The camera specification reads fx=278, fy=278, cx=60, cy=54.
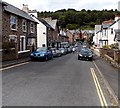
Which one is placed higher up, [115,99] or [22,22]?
[22,22]

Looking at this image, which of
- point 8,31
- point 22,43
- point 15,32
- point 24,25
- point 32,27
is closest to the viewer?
point 8,31

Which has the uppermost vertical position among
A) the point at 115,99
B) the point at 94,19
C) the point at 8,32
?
the point at 94,19

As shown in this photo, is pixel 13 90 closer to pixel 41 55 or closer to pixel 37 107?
pixel 37 107

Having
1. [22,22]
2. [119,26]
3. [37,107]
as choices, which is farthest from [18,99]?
[119,26]

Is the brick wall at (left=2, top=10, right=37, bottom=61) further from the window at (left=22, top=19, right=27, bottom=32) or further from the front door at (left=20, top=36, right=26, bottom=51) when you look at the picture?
the window at (left=22, top=19, right=27, bottom=32)

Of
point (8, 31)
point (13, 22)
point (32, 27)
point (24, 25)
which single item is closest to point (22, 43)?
point (24, 25)

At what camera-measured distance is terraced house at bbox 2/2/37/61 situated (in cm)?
2850

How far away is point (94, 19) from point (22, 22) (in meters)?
149

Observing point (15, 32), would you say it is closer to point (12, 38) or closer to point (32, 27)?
point (12, 38)

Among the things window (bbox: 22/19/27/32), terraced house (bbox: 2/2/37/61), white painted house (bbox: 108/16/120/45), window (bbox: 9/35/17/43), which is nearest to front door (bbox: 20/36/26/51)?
terraced house (bbox: 2/2/37/61)

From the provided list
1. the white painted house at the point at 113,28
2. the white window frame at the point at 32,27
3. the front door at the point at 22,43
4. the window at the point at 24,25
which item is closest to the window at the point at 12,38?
the front door at the point at 22,43

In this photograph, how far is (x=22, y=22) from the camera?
124 feet

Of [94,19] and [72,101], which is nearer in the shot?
[72,101]

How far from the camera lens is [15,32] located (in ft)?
113
